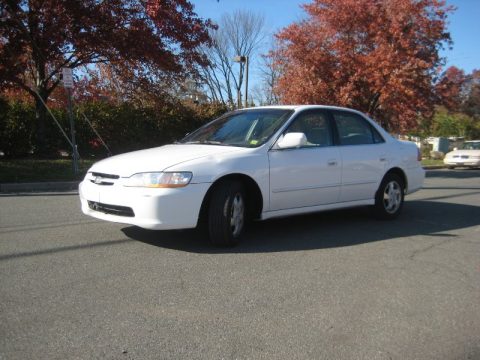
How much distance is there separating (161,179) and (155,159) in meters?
0.36

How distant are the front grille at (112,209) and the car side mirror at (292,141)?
1774mm

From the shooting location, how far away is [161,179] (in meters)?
4.54

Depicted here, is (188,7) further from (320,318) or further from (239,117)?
(320,318)

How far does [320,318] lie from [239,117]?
129 inches

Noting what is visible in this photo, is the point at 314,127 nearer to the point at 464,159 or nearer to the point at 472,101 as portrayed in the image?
the point at 464,159

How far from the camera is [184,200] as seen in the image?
4.57m

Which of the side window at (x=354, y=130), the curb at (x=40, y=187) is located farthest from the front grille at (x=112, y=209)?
the curb at (x=40, y=187)

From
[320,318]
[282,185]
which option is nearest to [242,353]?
[320,318]

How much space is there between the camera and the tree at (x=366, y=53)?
15914 millimetres

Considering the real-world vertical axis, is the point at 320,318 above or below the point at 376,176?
below

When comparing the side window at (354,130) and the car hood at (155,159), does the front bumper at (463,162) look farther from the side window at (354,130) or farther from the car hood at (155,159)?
the car hood at (155,159)

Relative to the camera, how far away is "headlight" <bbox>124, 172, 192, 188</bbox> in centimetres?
454

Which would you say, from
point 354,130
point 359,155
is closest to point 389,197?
point 359,155

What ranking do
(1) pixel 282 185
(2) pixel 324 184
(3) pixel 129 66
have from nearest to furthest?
(1) pixel 282 185
(2) pixel 324 184
(3) pixel 129 66
